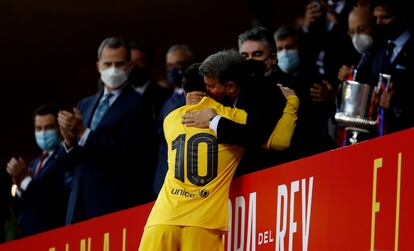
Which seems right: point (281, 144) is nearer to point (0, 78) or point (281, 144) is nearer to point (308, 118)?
point (308, 118)

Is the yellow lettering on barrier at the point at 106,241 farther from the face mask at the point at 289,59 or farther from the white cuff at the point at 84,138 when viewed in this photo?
the face mask at the point at 289,59

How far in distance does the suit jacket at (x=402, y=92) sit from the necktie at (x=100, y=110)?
1.81 metres

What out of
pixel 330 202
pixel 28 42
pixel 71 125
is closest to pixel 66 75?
pixel 28 42

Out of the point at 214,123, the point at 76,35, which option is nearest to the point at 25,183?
the point at 214,123

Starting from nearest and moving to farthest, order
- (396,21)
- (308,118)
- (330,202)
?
(330,202), (308,118), (396,21)

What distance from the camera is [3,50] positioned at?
45.4ft

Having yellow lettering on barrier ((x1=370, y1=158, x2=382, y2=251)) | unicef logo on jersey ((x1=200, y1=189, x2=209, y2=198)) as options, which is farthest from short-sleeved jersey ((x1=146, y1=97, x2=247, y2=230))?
yellow lettering on barrier ((x1=370, y1=158, x2=382, y2=251))

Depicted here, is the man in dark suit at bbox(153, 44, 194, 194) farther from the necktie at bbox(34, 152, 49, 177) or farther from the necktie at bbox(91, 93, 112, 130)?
the necktie at bbox(34, 152, 49, 177)

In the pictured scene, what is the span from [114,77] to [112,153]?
57cm

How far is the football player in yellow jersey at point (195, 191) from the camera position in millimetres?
6098

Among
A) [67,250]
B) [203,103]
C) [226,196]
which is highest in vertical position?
[203,103]

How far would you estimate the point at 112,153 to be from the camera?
8039 mm

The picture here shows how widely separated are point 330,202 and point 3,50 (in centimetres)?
842

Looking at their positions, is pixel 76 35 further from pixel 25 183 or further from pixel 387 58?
pixel 387 58
